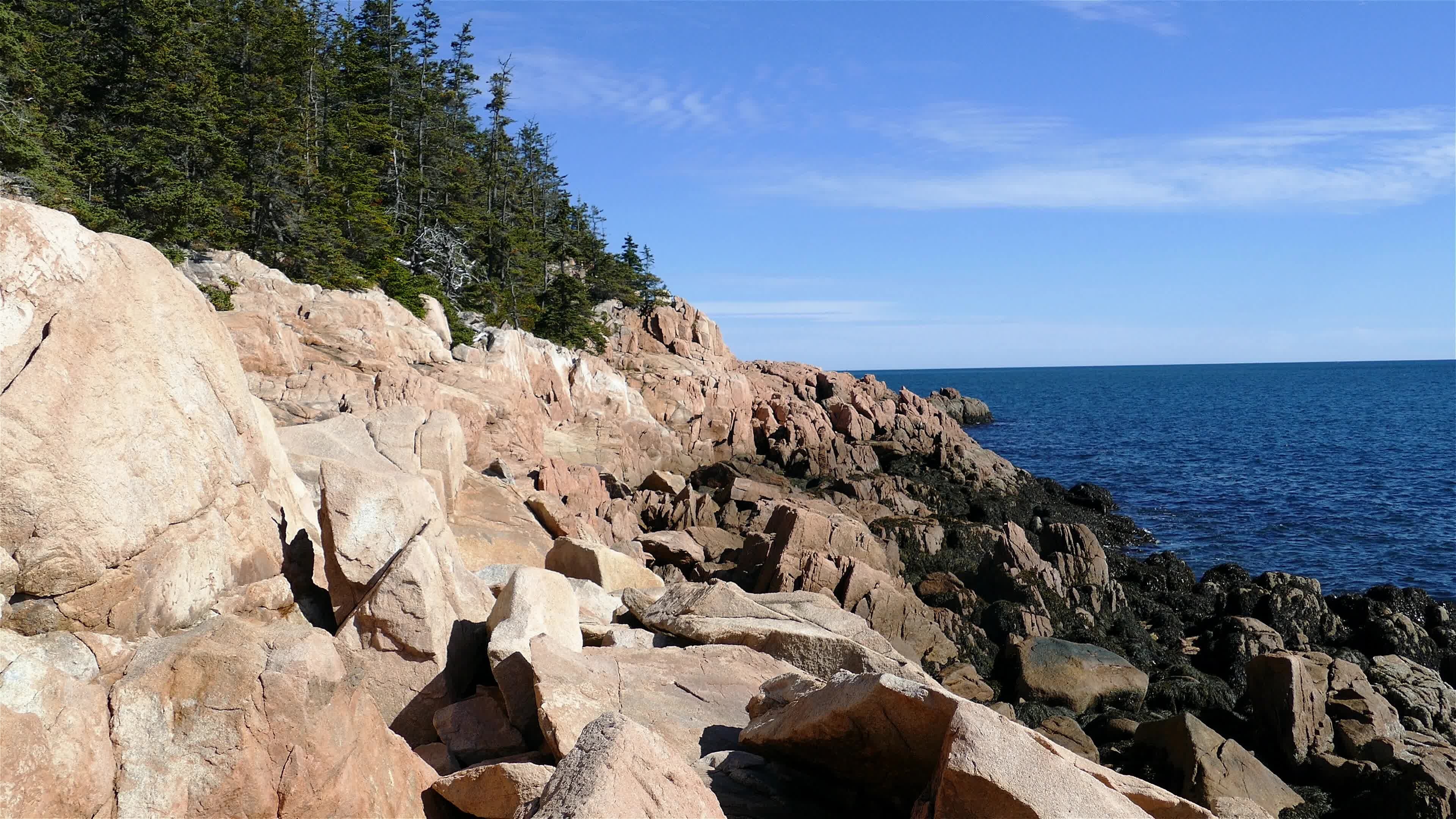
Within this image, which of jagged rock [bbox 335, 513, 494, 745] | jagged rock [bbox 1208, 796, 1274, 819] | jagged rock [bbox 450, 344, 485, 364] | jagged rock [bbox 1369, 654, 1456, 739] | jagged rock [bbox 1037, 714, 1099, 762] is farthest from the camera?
jagged rock [bbox 450, 344, 485, 364]

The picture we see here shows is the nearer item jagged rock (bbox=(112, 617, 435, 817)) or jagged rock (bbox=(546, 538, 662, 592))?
jagged rock (bbox=(112, 617, 435, 817))

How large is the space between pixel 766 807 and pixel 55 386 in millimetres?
6219

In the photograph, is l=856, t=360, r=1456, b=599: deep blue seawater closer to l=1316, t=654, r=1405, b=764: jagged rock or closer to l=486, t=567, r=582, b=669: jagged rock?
l=1316, t=654, r=1405, b=764: jagged rock

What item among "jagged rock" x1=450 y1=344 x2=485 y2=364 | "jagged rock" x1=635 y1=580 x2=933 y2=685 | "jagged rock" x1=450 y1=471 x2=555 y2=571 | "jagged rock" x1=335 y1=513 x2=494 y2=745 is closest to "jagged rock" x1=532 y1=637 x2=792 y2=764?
"jagged rock" x1=635 y1=580 x2=933 y2=685

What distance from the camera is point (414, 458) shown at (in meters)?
15.7

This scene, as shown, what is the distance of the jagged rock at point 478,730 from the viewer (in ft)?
26.7

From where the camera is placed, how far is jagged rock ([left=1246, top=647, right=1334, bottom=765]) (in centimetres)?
1459

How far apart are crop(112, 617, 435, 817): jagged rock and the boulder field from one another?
0.06 ft

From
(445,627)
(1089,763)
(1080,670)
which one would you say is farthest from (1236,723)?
(445,627)

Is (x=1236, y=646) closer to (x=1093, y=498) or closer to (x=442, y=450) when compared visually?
(x=442, y=450)

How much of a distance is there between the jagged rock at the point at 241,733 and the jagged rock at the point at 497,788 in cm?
49

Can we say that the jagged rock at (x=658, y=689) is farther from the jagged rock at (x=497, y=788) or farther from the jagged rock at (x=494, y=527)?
the jagged rock at (x=494, y=527)

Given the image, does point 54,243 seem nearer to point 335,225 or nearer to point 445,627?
point 445,627

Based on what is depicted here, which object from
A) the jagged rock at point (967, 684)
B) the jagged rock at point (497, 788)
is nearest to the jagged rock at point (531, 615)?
the jagged rock at point (497, 788)
